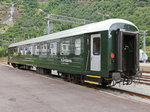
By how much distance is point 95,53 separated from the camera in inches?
394

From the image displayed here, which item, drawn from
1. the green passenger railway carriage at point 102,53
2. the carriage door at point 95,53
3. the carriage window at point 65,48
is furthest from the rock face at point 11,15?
the carriage door at point 95,53

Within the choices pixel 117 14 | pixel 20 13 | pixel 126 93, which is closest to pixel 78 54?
pixel 126 93

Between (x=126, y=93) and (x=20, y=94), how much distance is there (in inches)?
177

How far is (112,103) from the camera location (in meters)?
7.41

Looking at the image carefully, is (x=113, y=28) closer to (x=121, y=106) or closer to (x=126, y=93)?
(x=126, y=93)

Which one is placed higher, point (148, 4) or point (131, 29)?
point (148, 4)

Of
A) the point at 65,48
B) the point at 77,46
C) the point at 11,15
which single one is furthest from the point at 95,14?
the point at 11,15

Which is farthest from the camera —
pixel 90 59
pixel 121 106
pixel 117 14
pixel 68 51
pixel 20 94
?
pixel 117 14

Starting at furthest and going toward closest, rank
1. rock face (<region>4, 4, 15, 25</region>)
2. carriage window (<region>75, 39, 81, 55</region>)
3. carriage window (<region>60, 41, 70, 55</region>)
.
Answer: rock face (<region>4, 4, 15, 25</region>) < carriage window (<region>60, 41, 70, 55</region>) < carriage window (<region>75, 39, 81, 55</region>)

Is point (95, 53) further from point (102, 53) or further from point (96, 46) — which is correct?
point (102, 53)

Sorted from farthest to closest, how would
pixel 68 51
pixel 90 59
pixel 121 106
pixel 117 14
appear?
pixel 117 14, pixel 68 51, pixel 90 59, pixel 121 106

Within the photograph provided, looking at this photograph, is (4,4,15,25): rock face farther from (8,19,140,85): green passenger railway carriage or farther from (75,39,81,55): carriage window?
(75,39,81,55): carriage window

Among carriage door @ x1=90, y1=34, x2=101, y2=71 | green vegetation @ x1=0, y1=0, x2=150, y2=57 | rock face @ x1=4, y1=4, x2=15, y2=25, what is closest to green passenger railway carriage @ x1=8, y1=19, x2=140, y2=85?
carriage door @ x1=90, y1=34, x2=101, y2=71

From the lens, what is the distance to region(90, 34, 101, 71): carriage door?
9.77 meters
